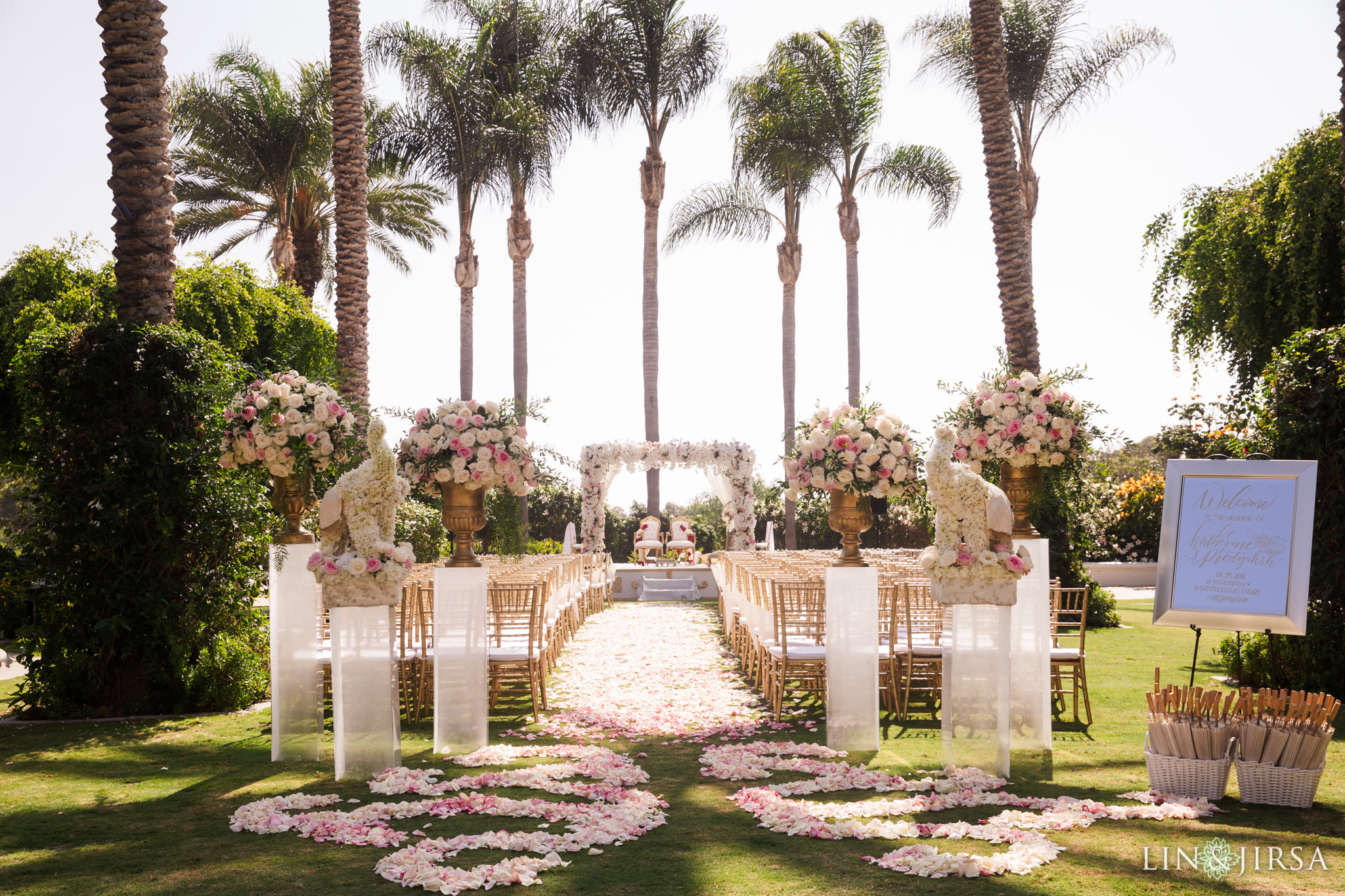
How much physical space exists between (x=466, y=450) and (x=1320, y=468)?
665 cm

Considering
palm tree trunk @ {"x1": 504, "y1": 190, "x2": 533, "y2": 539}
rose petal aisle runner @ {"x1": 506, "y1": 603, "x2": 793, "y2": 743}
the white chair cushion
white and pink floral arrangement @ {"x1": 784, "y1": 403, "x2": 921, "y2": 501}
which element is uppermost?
palm tree trunk @ {"x1": 504, "y1": 190, "x2": 533, "y2": 539}

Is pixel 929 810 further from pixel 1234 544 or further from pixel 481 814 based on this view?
pixel 1234 544

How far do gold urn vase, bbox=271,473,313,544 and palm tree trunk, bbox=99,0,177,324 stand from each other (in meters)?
2.55

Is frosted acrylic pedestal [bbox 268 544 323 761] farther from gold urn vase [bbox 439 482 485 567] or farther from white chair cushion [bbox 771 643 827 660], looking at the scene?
white chair cushion [bbox 771 643 827 660]

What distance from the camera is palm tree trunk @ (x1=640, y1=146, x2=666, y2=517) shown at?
25.3 meters

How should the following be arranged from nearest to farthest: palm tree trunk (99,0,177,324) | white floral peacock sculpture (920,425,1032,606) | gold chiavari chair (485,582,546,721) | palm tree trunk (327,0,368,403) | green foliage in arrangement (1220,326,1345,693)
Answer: white floral peacock sculpture (920,425,1032,606) < green foliage in arrangement (1220,326,1345,693) < gold chiavari chair (485,582,546,721) < palm tree trunk (99,0,177,324) < palm tree trunk (327,0,368,403)

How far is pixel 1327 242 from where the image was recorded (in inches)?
500

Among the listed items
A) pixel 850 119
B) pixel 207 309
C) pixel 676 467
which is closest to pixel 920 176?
pixel 850 119

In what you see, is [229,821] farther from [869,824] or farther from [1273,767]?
[1273,767]

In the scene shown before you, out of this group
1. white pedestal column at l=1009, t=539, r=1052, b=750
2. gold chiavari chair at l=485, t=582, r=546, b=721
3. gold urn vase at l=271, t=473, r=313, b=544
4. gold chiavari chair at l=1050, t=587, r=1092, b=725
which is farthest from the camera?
gold chiavari chair at l=485, t=582, r=546, b=721

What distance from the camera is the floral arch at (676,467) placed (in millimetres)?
21531

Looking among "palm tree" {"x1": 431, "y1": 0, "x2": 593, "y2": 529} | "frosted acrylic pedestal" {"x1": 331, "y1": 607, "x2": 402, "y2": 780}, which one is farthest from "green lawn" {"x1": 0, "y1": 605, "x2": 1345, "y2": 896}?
"palm tree" {"x1": 431, "y1": 0, "x2": 593, "y2": 529}

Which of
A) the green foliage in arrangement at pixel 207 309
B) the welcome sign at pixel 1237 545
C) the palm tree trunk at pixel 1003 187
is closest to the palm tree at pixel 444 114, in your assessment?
the green foliage in arrangement at pixel 207 309

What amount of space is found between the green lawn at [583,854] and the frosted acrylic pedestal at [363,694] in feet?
0.95
